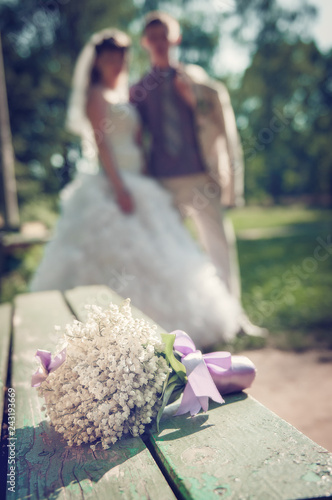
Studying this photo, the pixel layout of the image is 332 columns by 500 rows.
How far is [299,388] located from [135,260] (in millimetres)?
1333

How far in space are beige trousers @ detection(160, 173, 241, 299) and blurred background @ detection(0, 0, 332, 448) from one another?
70cm

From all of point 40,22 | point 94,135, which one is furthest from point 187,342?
point 40,22

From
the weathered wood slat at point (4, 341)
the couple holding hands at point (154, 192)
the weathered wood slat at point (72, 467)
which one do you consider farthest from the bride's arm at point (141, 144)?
the weathered wood slat at point (72, 467)

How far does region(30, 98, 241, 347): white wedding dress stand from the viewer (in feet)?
9.82

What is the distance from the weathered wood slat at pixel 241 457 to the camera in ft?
2.28

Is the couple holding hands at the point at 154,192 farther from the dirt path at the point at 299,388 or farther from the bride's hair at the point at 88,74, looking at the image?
the dirt path at the point at 299,388

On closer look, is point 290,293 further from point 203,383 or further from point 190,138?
point 203,383

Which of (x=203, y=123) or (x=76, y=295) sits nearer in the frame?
(x=76, y=295)

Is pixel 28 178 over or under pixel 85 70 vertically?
under

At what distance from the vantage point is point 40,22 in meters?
12.2

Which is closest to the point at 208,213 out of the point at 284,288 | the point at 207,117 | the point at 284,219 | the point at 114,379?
the point at 207,117

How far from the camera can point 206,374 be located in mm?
979

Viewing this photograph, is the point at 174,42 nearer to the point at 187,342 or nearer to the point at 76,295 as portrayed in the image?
the point at 76,295

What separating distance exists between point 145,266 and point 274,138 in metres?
15.3
